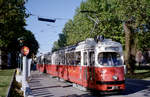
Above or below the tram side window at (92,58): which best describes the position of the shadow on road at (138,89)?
below

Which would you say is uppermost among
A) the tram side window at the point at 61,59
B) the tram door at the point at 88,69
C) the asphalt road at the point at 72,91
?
the tram side window at the point at 61,59

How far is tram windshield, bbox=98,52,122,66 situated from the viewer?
14.4 metres

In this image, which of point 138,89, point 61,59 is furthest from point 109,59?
point 61,59

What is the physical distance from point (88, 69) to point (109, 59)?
152 centimetres

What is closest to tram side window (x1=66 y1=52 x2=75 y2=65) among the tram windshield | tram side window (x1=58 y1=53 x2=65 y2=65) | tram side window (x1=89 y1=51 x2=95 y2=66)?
tram side window (x1=58 y1=53 x2=65 y2=65)

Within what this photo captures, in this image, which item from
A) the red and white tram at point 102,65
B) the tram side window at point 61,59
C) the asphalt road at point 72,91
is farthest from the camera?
the tram side window at point 61,59

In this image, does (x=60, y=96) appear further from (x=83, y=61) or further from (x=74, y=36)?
(x=74, y=36)

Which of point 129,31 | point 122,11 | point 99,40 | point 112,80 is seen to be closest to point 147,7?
point 122,11

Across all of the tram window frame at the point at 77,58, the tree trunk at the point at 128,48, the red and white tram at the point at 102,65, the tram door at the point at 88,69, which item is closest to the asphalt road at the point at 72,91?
the red and white tram at the point at 102,65

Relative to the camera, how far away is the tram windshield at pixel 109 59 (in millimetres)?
14448

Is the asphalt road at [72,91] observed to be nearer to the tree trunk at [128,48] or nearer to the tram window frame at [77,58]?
the tram window frame at [77,58]

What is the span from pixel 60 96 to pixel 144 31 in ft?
70.1

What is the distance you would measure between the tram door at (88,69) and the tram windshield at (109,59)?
23.2 inches

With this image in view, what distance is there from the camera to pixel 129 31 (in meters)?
31.7
